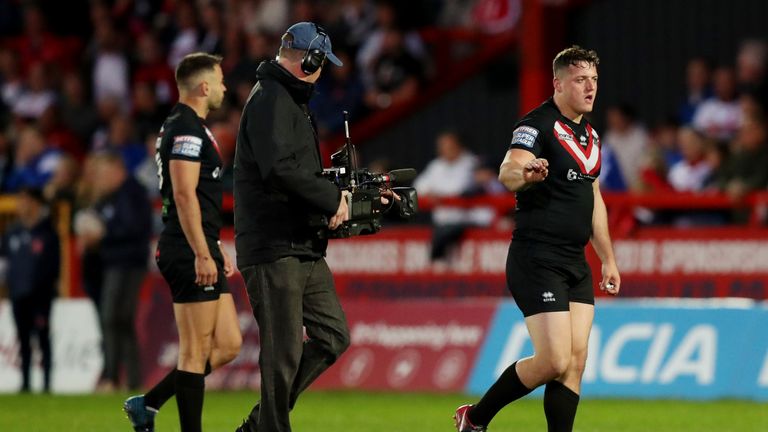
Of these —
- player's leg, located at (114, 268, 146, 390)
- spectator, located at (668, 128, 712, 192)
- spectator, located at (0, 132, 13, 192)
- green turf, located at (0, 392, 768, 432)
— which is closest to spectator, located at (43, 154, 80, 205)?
player's leg, located at (114, 268, 146, 390)

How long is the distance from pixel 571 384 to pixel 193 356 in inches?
96.4

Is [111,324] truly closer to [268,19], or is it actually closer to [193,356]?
[193,356]

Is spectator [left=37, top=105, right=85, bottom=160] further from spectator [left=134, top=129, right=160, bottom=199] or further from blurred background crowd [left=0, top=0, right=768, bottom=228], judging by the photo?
spectator [left=134, top=129, right=160, bottom=199]

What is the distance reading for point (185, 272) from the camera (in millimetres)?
10164

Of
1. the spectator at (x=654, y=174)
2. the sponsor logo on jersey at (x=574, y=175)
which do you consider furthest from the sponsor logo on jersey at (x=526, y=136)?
the spectator at (x=654, y=174)

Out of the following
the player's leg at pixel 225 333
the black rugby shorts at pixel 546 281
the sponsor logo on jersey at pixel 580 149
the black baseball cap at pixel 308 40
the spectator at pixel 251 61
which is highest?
the spectator at pixel 251 61

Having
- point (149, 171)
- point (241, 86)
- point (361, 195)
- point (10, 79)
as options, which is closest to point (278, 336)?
point (361, 195)

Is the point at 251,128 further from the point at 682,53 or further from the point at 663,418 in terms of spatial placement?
the point at 682,53

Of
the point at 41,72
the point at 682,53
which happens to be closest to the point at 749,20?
the point at 682,53

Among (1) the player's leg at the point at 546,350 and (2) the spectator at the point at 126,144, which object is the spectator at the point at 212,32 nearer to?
(2) the spectator at the point at 126,144

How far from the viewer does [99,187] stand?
17.1m

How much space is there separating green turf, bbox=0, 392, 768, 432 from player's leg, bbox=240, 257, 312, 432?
3110mm

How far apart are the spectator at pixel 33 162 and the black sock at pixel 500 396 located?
39.6 feet

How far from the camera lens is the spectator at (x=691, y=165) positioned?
16.5 metres
